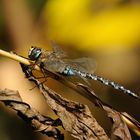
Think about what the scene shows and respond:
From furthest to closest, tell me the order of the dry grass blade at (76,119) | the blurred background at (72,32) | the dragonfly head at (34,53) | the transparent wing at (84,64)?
1. the blurred background at (72,32)
2. the transparent wing at (84,64)
3. the dragonfly head at (34,53)
4. the dry grass blade at (76,119)

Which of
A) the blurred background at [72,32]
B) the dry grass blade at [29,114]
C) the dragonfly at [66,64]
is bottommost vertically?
the dry grass blade at [29,114]

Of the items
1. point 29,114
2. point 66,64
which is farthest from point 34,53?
point 29,114

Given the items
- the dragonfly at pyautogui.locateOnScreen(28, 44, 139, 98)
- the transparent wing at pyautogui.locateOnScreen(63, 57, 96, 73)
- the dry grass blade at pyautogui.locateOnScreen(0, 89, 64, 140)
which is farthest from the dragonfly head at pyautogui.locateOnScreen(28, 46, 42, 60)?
the dry grass blade at pyautogui.locateOnScreen(0, 89, 64, 140)

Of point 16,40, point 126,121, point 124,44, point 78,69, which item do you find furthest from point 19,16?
point 126,121

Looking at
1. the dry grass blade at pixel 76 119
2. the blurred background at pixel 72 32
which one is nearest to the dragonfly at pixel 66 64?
the blurred background at pixel 72 32

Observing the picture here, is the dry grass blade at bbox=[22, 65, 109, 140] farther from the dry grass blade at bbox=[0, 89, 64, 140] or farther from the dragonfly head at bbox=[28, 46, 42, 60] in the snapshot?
the dragonfly head at bbox=[28, 46, 42, 60]

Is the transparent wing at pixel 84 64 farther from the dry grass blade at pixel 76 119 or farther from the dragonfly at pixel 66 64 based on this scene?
the dry grass blade at pixel 76 119

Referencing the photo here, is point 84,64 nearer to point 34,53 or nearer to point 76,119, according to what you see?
point 34,53
